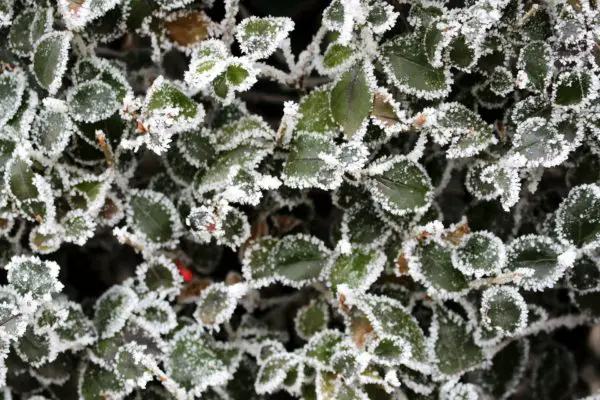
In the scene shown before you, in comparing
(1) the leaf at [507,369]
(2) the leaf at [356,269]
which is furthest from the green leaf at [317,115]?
(1) the leaf at [507,369]

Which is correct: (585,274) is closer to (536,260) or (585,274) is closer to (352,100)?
(536,260)

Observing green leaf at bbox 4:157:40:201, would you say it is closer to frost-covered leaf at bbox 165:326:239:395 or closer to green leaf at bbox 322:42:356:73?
frost-covered leaf at bbox 165:326:239:395

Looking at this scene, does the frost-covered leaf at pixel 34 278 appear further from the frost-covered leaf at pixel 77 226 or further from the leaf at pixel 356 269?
the leaf at pixel 356 269

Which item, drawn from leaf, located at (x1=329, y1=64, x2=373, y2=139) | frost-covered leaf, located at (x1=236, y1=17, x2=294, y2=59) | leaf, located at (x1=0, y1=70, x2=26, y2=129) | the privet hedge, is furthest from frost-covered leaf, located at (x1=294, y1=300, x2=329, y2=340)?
leaf, located at (x1=0, y1=70, x2=26, y2=129)

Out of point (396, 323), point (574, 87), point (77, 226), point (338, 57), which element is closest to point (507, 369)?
point (396, 323)

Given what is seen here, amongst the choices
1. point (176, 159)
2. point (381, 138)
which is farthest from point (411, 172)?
point (176, 159)

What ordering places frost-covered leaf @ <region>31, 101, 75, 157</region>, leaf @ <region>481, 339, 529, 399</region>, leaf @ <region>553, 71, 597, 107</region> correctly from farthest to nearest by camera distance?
leaf @ <region>481, 339, 529, 399</region>, frost-covered leaf @ <region>31, 101, 75, 157</region>, leaf @ <region>553, 71, 597, 107</region>
